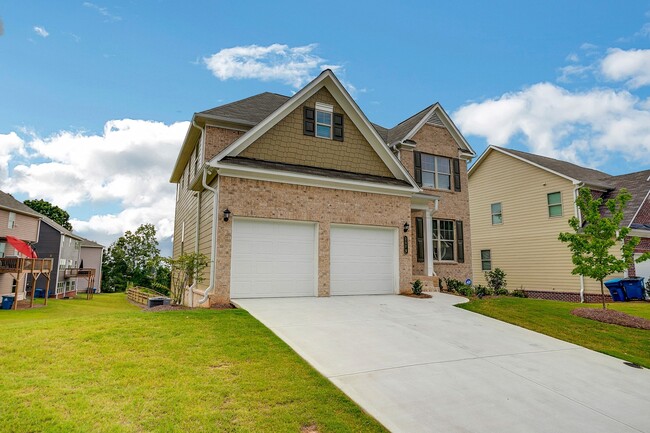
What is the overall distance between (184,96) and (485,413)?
50.4ft

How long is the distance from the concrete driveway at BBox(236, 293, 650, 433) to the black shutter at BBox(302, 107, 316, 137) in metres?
6.13

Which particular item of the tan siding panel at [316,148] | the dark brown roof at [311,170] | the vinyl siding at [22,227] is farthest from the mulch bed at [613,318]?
the vinyl siding at [22,227]

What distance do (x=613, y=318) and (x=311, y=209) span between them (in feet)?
29.1

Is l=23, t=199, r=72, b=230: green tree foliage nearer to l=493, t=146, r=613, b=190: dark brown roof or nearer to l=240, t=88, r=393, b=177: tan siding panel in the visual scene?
l=240, t=88, r=393, b=177: tan siding panel

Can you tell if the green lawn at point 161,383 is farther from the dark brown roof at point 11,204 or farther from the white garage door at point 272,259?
the dark brown roof at point 11,204

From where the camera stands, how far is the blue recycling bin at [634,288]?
17.1 metres

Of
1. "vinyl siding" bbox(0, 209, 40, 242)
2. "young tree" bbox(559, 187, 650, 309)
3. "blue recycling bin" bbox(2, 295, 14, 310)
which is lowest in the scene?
"blue recycling bin" bbox(2, 295, 14, 310)

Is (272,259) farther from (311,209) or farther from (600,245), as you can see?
(600,245)

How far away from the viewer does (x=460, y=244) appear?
17359 mm

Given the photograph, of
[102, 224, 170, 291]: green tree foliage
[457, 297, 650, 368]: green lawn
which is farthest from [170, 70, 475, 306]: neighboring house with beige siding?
[102, 224, 170, 291]: green tree foliage

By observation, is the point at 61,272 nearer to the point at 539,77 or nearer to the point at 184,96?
the point at 184,96

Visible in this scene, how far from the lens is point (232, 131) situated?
14156 mm

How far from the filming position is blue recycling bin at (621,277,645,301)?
17.1 m

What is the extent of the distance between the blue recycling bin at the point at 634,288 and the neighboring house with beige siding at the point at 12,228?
119ft
